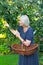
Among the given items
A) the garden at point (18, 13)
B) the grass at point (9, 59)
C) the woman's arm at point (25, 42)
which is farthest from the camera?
the grass at point (9, 59)

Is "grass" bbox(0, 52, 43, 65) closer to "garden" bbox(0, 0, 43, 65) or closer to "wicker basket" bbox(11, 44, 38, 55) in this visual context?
"garden" bbox(0, 0, 43, 65)

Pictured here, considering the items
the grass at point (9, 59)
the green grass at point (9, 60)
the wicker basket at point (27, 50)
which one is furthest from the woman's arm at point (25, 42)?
the green grass at point (9, 60)

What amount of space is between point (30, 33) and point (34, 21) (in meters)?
1.12

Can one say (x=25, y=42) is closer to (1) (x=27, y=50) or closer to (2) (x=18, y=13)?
(1) (x=27, y=50)

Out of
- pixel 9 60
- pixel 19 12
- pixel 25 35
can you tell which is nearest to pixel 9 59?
pixel 9 60

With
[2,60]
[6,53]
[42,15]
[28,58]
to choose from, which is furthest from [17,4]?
[6,53]

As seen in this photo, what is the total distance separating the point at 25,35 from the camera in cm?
434

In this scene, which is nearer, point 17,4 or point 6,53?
point 17,4

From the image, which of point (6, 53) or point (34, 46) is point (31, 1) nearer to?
point (34, 46)

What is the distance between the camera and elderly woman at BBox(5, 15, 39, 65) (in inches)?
167

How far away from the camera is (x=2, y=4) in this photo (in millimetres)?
4531

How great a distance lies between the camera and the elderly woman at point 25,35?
167 inches

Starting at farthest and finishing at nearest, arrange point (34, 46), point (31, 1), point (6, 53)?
point (6, 53), point (31, 1), point (34, 46)

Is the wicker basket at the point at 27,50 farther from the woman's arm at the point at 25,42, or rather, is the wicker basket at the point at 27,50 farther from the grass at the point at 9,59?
the grass at the point at 9,59
